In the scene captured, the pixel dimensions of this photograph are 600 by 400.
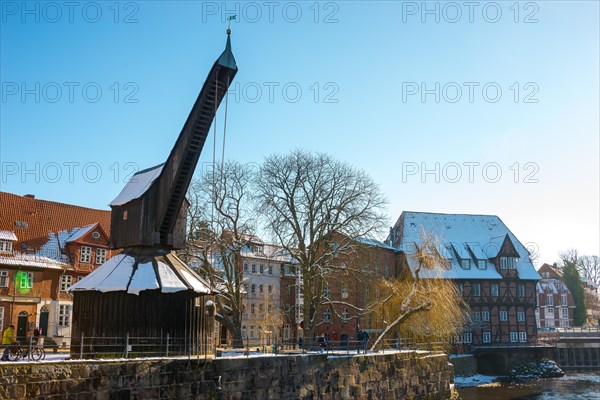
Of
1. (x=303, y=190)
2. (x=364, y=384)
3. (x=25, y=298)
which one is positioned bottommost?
(x=364, y=384)

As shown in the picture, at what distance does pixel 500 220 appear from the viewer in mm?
64938

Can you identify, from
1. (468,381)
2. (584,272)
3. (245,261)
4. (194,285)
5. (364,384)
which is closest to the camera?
(194,285)

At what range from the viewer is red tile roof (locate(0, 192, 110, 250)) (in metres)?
34.5

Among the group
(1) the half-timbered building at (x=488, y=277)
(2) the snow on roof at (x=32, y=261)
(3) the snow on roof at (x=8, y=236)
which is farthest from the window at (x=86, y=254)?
(1) the half-timbered building at (x=488, y=277)

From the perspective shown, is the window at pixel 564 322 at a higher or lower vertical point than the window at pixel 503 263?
lower

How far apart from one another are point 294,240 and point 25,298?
50.9 ft

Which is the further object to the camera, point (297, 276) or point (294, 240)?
point (297, 276)

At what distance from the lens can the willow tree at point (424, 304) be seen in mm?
33375

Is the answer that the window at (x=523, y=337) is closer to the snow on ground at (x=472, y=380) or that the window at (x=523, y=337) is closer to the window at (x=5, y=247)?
the snow on ground at (x=472, y=380)

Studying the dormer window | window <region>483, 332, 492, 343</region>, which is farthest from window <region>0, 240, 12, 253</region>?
the dormer window

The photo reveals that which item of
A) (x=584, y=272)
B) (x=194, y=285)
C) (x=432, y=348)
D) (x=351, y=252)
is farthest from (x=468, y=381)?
(x=584, y=272)

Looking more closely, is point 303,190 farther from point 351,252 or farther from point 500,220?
point 500,220

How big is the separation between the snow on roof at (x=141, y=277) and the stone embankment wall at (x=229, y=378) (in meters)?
3.56

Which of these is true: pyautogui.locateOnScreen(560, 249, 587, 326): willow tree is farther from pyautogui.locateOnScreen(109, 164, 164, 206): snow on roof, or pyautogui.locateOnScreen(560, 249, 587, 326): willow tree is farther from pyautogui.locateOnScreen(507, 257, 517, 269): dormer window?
pyautogui.locateOnScreen(109, 164, 164, 206): snow on roof
